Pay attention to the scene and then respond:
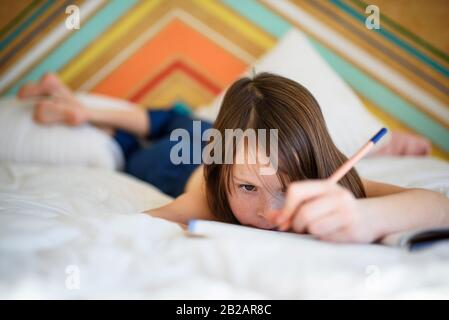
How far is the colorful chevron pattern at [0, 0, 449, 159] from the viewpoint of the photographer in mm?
1370

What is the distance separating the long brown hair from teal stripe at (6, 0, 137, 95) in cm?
102

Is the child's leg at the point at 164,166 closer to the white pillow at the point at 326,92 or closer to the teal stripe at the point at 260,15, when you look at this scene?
the white pillow at the point at 326,92

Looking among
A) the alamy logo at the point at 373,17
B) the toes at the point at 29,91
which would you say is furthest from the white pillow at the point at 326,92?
the toes at the point at 29,91

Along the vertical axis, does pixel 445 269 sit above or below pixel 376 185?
below

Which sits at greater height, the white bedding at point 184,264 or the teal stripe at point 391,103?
the teal stripe at point 391,103

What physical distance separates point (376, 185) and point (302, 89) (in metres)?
0.21

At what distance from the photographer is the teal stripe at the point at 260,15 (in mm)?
1548

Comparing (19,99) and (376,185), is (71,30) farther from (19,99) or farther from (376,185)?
(376,185)

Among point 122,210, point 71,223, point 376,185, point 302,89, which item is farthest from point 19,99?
point 376,185

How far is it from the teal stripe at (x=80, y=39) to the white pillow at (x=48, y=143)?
34cm

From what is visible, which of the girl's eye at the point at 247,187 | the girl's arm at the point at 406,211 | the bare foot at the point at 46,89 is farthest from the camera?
the bare foot at the point at 46,89

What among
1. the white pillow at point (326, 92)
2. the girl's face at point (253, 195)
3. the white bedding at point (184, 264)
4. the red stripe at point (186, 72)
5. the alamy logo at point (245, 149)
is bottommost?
the white bedding at point (184, 264)

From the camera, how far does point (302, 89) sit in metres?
0.74
